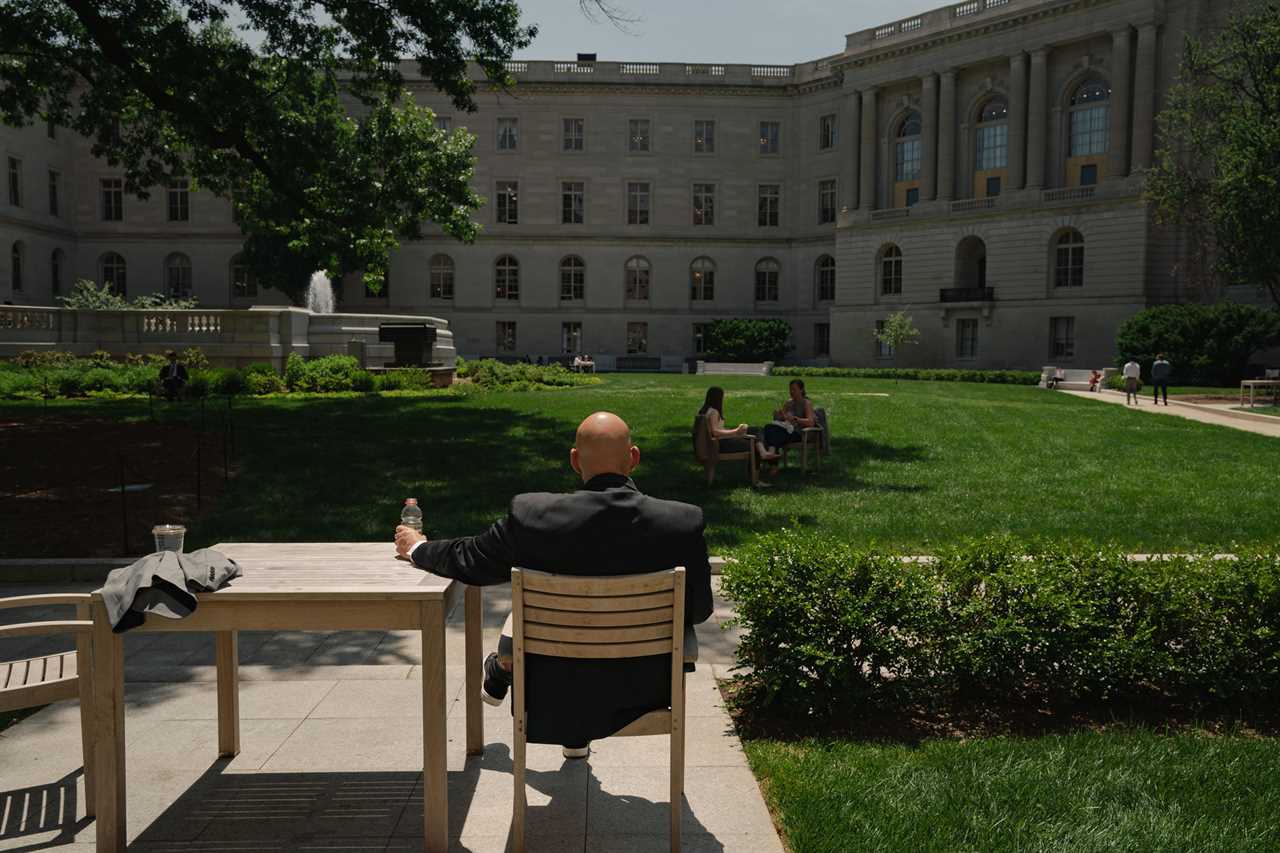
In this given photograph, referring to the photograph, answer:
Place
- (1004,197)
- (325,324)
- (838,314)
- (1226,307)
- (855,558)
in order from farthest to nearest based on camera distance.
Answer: (838,314) → (1004,197) → (1226,307) → (325,324) → (855,558)

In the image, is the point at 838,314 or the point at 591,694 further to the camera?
the point at 838,314

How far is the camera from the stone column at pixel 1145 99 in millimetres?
48500

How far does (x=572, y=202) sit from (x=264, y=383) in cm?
4004

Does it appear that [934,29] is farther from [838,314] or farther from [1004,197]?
[838,314]

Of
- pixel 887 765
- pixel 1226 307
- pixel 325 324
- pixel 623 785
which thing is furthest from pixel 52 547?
pixel 1226 307

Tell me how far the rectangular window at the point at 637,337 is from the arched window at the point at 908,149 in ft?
57.9

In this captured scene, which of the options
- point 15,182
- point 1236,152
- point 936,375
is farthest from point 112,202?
point 1236,152

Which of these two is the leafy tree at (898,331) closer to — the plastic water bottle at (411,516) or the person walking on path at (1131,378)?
the person walking on path at (1131,378)

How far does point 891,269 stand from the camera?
58750 mm

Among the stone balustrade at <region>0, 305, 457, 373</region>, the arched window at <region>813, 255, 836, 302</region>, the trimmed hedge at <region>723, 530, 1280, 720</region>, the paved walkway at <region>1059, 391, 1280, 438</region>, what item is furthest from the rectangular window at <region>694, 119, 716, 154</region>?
the trimmed hedge at <region>723, 530, 1280, 720</region>

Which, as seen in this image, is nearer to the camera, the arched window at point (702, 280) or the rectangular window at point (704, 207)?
the rectangular window at point (704, 207)

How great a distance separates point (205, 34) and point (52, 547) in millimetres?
12120

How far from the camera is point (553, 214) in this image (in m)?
63.8

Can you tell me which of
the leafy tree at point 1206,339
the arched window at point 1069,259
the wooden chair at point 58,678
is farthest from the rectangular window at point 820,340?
the wooden chair at point 58,678
